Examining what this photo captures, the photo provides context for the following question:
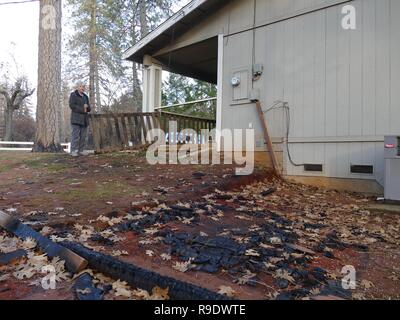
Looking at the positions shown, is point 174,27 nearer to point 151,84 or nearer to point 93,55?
point 151,84

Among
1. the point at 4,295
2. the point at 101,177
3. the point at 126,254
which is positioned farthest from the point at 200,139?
the point at 4,295

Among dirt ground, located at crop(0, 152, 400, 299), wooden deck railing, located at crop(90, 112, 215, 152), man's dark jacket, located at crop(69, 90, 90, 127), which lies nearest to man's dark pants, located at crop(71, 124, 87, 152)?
man's dark jacket, located at crop(69, 90, 90, 127)

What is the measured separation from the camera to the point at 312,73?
644 cm

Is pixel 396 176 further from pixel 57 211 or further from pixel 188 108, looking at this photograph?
pixel 188 108

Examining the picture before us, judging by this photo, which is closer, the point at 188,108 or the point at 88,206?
the point at 88,206

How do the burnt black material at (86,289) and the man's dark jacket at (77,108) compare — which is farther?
the man's dark jacket at (77,108)

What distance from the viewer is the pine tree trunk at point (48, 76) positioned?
31.7ft

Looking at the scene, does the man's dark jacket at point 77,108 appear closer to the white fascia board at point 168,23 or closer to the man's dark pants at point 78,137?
the man's dark pants at point 78,137

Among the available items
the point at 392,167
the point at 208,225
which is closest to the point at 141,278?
the point at 208,225

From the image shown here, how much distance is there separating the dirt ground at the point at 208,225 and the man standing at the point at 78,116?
1.82 meters

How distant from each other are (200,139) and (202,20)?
11.2ft

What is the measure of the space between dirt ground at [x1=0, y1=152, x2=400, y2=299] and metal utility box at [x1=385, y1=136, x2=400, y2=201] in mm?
444

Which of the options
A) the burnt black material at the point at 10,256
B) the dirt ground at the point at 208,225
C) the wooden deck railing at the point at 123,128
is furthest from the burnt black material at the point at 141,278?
the wooden deck railing at the point at 123,128
